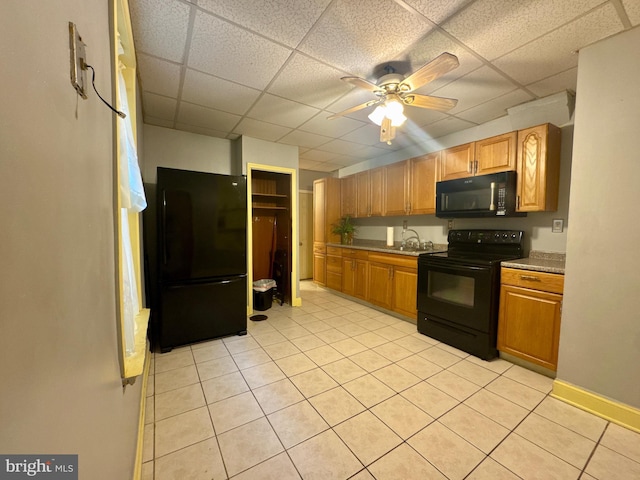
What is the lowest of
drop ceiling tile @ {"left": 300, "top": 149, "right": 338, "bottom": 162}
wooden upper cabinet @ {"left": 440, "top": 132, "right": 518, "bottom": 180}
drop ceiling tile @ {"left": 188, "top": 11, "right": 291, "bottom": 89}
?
wooden upper cabinet @ {"left": 440, "top": 132, "right": 518, "bottom": 180}

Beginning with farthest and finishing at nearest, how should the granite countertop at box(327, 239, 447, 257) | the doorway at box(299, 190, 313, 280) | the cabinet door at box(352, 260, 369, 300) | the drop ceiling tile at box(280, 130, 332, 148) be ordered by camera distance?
the doorway at box(299, 190, 313, 280) < the cabinet door at box(352, 260, 369, 300) < the drop ceiling tile at box(280, 130, 332, 148) < the granite countertop at box(327, 239, 447, 257)

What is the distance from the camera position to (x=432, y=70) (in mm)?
1636

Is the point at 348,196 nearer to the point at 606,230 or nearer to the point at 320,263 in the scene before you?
the point at 320,263

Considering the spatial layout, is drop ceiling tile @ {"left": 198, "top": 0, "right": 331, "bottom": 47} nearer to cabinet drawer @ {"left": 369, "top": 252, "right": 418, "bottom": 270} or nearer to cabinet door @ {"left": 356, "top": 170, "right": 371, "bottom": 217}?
cabinet drawer @ {"left": 369, "top": 252, "right": 418, "bottom": 270}

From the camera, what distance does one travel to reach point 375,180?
4090mm

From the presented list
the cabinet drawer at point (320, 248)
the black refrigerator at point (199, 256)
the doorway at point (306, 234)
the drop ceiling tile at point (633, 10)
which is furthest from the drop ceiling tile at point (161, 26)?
the doorway at point (306, 234)

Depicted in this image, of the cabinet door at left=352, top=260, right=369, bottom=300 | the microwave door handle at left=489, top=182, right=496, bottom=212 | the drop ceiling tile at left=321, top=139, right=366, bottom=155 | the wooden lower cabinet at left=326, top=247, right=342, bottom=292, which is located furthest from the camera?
the wooden lower cabinet at left=326, top=247, right=342, bottom=292

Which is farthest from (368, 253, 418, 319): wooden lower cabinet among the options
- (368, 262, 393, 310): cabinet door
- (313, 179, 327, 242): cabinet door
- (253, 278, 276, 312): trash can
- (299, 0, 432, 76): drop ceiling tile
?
(299, 0, 432, 76): drop ceiling tile

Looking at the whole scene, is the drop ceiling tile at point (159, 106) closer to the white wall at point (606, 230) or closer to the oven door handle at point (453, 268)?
the oven door handle at point (453, 268)

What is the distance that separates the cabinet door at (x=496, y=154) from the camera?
2.52 metres

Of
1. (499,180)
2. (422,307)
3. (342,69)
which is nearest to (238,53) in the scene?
(342,69)

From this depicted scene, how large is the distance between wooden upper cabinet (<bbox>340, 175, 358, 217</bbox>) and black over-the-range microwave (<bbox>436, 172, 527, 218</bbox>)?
5.31 feet

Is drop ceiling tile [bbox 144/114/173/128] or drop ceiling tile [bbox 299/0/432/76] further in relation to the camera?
drop ceiling tile [bbox 144/114/173/128]

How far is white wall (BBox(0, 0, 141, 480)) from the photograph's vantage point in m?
0.33
